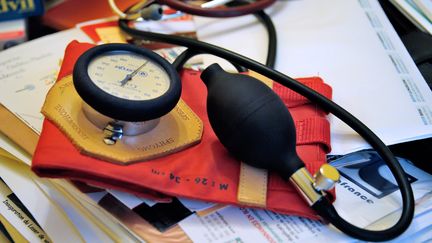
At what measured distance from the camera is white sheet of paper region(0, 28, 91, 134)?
59 cm

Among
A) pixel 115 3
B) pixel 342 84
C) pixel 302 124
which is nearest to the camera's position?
pixel 302 124

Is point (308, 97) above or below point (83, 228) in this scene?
above

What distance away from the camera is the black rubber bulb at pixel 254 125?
46 cm

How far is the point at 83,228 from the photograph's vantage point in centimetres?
50

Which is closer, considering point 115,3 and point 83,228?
point 83,228

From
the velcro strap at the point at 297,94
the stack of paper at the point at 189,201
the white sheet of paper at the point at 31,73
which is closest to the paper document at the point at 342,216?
the stack of paper at the point at 189,201

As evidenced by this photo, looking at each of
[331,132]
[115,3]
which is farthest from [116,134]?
[115,3]

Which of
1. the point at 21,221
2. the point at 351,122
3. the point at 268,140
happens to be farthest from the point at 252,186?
the point at 21,221

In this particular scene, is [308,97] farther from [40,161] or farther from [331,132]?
[40,161]

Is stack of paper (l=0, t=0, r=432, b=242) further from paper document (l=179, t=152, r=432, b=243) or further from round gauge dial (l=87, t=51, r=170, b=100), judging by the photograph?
round gauge dial (l=87, t=51, r=170, b=100)

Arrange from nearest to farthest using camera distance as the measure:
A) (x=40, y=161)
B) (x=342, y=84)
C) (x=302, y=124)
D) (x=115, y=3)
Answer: (x=40, y=161)
(x=302, y=124)
(x=342, y=84)
(x=115, y=3)

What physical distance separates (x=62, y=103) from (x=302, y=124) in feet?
0.94

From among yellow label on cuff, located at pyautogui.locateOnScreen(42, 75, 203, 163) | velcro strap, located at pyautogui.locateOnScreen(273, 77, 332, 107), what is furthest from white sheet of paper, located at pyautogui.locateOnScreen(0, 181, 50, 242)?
velcro strap, located at pyautogui.locateOnScreen(273, 77, 332, 107)

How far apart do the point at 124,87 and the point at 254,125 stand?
14 cm
